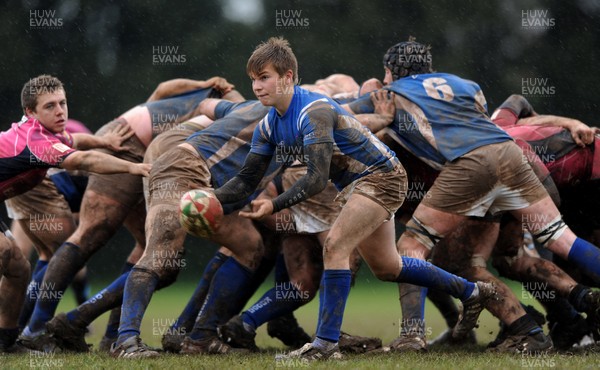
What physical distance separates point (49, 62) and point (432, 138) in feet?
36.5

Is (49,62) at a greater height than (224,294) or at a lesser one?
greater

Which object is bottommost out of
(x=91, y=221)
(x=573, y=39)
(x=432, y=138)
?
(x=91, y=221)

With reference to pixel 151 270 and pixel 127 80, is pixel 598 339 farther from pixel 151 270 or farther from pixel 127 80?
pixel 127 80

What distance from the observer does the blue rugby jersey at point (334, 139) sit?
209 inches

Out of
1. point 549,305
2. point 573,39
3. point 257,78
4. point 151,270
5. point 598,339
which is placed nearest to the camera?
point 257,78

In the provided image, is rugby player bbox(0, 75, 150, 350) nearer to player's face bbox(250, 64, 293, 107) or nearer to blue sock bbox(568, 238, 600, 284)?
player's face bbox(250, 64, 293, 107)

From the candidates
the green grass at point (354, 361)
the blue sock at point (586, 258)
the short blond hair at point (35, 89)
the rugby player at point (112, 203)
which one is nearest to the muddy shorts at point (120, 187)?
the rugby player at point (112, 203)

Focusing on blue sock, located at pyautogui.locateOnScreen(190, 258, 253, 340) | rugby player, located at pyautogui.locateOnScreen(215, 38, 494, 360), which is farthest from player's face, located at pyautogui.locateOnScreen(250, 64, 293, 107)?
blue sock, located at pyautogui.locateOnScreen(190, 258, 253, 340)

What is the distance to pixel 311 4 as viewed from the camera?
1667 centimetres

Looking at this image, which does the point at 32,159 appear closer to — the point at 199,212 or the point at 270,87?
the point at 199,212

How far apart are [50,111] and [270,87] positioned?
1923 mm

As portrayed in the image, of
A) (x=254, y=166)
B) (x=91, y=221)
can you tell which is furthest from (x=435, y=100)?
(x=91, y=221)

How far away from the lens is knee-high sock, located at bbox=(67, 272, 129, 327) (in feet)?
20.4

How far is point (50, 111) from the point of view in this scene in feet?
21.3
